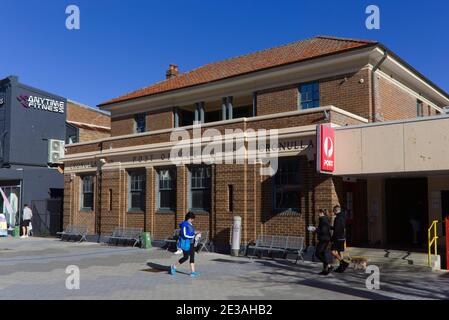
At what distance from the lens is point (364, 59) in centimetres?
1563

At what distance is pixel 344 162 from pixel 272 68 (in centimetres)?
494

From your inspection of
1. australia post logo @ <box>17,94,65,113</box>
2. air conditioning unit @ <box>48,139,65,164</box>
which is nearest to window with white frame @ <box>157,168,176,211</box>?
air conditioning unit @ <box>48,139,65,164</box>

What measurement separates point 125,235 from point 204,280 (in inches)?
366

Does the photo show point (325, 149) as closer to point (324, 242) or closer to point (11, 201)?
point (324, 242)

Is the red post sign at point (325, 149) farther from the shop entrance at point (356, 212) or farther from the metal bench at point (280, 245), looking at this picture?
the metal bench at point (280, 245)

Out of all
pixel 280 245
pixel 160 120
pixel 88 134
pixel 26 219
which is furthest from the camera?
pixel 88 134

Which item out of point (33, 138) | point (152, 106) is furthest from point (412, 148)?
point (33, 138)

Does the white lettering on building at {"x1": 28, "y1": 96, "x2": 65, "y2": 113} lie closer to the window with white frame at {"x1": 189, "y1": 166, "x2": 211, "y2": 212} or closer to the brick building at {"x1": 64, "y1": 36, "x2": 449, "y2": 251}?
the brick building at {"x1": 64, "y1": 36, "x2": 449, "y2": 251}

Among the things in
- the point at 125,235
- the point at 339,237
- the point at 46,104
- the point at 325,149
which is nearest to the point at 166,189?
the point at 125,235

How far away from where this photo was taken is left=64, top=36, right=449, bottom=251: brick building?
594 inches

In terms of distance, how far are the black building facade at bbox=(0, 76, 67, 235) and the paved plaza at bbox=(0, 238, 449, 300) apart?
10760mm

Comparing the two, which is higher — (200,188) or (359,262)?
(200,188)

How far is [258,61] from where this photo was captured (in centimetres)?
2008
